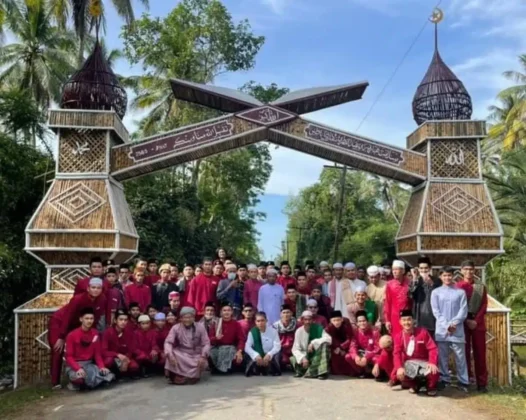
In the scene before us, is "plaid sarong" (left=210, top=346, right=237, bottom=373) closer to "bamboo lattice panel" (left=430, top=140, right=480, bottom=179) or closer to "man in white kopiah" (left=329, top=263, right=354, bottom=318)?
"man in white kopiah" (left=329, top=263, right=354, bottom=318)

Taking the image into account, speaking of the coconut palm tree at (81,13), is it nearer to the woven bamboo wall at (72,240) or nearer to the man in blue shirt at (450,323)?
the woven bamboo wall at (72,240)

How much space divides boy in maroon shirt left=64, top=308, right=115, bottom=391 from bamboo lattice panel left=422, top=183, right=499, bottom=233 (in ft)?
14.7

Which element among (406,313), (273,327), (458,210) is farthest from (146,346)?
(458,210)

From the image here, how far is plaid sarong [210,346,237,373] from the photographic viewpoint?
23.4 feet

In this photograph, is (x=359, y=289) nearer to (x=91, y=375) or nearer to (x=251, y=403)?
(x=251, y=403)

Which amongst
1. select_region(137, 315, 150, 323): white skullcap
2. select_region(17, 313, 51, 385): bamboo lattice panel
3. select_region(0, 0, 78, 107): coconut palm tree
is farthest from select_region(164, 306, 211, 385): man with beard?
select_region(0, 0, 78, 107): coconut palm tree

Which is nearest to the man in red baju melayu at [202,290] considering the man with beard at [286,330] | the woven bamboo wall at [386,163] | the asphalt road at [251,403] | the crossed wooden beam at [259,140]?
the man with beard at [286,330]

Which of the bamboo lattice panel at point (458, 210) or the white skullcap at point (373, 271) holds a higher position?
the bamboo lattice panel at point (458, 210)

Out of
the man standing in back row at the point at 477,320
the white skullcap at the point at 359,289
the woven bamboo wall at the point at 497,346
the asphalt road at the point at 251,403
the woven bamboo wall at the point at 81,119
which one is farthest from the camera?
the woven bamboo wall at the point at 81,119

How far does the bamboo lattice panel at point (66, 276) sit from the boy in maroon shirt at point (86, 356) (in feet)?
4.26

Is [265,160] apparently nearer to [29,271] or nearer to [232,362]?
[29,271]

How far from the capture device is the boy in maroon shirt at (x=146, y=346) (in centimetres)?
697

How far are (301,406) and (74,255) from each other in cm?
376

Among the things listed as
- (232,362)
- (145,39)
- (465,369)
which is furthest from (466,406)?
(145,39)
